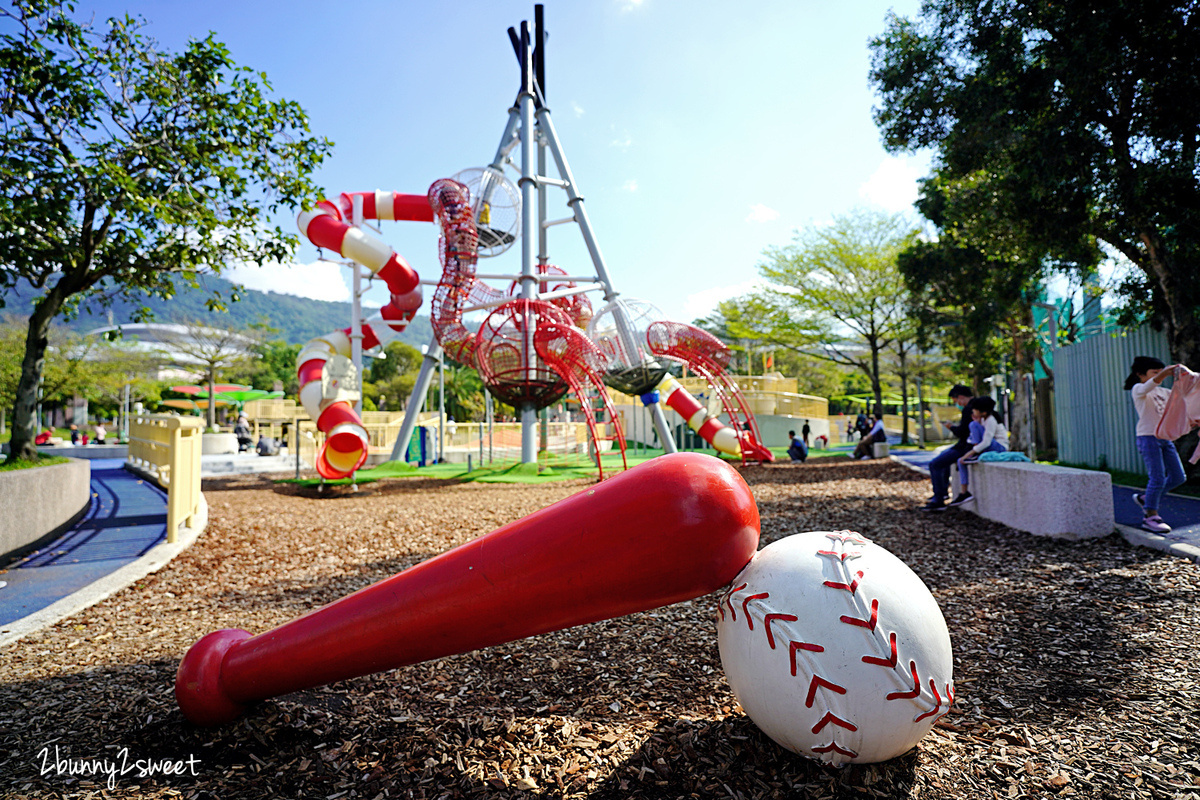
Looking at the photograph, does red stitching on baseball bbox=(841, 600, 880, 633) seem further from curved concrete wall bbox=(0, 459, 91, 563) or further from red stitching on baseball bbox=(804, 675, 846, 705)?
curved concrete wall bbox=(0, 459, 91, 563)

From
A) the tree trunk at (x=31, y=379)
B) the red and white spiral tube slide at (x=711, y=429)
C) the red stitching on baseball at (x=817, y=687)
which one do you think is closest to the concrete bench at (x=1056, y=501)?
the red stitching on baseball at (x=817, y=687)

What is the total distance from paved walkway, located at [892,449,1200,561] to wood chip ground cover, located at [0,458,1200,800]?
18 centimetres

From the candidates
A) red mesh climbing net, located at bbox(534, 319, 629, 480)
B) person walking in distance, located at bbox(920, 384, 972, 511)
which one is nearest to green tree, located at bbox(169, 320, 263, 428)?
red mesh climbing net, located at bbox(534, 319, 629, 480)

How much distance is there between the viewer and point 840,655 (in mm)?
1762

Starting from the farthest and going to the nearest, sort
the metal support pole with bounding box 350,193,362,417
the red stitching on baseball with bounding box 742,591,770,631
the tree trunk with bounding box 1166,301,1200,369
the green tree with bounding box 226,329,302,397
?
the green tree with bounding box 226,329,302,397
the metal support pole with bounding box 350,193,362,417
the tree trunk with bounding box 1166,301,1200,369
the red stitching on baseball with bounding box 742,591,770,631

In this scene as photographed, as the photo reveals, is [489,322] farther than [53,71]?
Yes

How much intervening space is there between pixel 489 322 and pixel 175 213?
655cm

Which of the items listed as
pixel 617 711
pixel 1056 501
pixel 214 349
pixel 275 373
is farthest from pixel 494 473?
pixel 275 373

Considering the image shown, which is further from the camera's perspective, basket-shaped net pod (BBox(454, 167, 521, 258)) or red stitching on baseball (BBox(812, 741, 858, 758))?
basket-shaped net pod (BBox(454, 167, 521, 258))

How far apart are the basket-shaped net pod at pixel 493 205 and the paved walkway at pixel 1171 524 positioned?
1322 centimetres

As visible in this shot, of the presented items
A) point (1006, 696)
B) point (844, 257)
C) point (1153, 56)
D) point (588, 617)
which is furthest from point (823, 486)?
point (844, 257)

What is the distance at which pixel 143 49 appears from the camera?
6.82 m

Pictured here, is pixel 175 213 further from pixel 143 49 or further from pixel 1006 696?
→ pixel 1006 696

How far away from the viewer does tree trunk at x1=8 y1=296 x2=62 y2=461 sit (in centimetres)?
697
